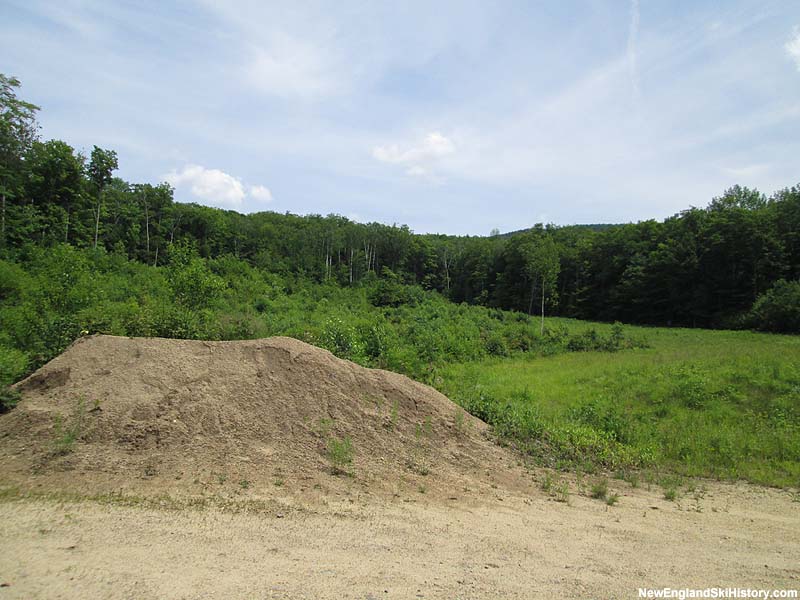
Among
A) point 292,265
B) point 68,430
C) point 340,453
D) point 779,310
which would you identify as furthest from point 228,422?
point 292,265

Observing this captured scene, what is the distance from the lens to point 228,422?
24.6ft

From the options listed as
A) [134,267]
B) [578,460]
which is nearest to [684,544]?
[578,460]

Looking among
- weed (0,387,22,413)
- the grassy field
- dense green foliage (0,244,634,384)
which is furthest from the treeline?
the grassy field

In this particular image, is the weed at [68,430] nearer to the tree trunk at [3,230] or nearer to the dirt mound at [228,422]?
the dirt mound at [228,422]

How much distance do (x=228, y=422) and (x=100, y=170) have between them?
43200mm

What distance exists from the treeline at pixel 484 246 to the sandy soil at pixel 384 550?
19.6 metres

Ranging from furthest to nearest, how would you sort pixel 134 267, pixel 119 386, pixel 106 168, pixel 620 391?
pixel 106 168 < pixel 134 267 < pixel 620 391 < pixel 119 386

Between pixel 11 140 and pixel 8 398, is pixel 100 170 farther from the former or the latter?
pixel 8 398

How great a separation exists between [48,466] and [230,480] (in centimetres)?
250

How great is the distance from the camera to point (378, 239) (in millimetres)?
85375

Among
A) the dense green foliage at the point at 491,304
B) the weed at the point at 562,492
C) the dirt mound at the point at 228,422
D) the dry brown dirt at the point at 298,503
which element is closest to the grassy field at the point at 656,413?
the dense green foliage at the point at 491,304

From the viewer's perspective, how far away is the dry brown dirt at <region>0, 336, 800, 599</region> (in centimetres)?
411

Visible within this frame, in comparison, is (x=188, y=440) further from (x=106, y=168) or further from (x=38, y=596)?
(x=106, y=168)

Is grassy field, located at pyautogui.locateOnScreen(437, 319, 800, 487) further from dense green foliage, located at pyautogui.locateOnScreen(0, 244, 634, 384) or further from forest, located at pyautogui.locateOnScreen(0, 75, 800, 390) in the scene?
Result: forest, located at pyautogui.locateOnScreen(0, 75, 800, 390)
